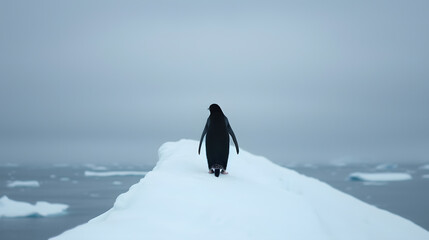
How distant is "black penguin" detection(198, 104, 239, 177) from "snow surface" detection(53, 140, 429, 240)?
23cm

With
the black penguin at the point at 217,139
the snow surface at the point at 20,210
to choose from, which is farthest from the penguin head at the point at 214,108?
the snow surface at the point at 20,210

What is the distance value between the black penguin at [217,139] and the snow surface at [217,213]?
23cm

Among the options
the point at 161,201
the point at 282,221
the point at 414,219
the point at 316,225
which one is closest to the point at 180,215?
the point at 161,201

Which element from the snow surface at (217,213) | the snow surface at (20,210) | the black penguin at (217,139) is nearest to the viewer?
the snow surface at (217,213)

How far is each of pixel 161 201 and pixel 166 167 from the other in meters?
2.18

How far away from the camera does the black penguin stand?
686 centimetres

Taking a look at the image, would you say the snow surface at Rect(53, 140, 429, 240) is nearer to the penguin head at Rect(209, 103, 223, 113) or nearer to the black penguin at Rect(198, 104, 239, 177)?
the black penguin at Rect(198, 104, 239, 177)

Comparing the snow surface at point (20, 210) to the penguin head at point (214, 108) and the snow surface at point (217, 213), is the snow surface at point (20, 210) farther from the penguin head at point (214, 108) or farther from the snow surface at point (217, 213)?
the penguin head at point (214, 108)

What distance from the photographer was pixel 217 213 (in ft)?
15.7

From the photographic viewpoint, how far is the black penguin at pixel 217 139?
6863 millimetres

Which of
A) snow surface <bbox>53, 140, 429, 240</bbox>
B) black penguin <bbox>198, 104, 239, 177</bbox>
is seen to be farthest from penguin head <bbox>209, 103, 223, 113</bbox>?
snow surface <bbox>53, 140, 429, 240</bbox>

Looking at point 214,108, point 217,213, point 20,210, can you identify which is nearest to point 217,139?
point 214,108

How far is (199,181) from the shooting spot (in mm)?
5996

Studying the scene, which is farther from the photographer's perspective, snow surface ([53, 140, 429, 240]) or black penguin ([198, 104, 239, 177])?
black penguin ([198, 104, 239, 177])
